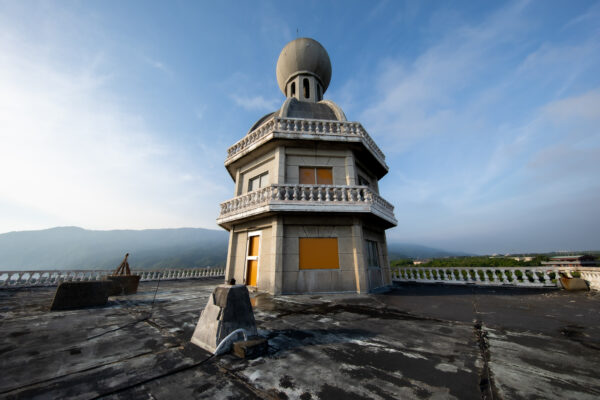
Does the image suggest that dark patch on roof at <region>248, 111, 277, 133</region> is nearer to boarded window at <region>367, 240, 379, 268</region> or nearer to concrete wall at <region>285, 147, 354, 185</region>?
concrete wall at <region>285, 147, 354, 185</region>

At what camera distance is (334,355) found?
3.56 m

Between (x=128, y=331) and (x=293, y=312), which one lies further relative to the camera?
(x=293, y=312)

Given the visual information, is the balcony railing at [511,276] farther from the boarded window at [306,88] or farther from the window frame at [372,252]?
the boarded window at [306,88]

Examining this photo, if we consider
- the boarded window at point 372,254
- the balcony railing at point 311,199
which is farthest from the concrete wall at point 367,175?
the boarded window at point 372,254

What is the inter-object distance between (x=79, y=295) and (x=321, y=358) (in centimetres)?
911

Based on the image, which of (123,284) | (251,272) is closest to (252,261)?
(251,272)

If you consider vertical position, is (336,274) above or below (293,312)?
above

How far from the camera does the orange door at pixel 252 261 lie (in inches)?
474

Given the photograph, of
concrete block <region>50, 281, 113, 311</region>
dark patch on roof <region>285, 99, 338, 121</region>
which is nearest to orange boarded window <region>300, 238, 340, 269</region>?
concrete block <region>50, 281, 113, 311</region>

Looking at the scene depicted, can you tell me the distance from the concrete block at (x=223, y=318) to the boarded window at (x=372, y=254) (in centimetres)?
976

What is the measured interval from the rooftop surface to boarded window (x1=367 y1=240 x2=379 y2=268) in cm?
640

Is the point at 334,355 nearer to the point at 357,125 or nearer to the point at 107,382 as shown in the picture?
the point at 107,382

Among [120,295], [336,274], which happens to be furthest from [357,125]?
[120,295]

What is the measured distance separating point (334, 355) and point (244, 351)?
4.85 ft
